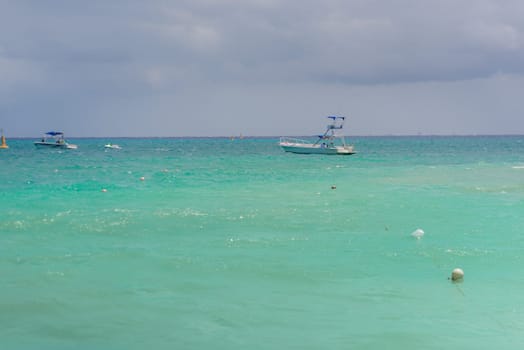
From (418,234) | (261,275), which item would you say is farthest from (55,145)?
(261,275)

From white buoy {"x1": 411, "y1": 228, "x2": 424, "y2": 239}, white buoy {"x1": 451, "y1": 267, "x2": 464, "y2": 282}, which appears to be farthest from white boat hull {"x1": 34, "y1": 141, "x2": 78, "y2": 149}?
white buoy {"x1": 451, "y1": 267, "x2": 464, "y2": 282}

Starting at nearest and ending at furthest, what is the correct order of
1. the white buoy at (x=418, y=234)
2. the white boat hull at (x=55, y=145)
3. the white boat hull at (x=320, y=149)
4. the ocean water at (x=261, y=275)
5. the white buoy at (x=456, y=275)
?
the ocean water at (x=261, y=275), the white buoy at (x=456, y=275), the white buoy at (x=418, y=234), the white boat hull at (x=320, y=149), the white boat hull at (x=55, y=145)

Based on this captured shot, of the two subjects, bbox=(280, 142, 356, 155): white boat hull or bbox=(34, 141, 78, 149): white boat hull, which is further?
bbox=(34, 141, 78, 149): white boat hull

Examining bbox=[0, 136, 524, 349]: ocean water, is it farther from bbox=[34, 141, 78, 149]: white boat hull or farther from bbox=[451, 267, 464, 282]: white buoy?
bbox=[34, 141, 78, 149]: white boat hull

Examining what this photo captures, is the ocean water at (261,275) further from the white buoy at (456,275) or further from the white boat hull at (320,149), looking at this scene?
the white boat hull at (320,149)

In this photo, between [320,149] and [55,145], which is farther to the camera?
[55,145]

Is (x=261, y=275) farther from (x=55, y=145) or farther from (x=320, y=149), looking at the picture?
(x=55, y=145)

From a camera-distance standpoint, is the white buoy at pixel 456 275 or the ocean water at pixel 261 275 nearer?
the ocean water at pixel 261 275

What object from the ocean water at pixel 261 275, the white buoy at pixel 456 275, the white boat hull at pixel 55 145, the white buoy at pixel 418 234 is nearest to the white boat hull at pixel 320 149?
the white boat hull at pixel 55 145

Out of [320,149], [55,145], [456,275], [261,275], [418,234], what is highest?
[320,149]

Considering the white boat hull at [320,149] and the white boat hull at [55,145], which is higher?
the white boat hull at [320,149]

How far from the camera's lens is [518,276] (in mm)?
12367

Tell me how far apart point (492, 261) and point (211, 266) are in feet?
21.3

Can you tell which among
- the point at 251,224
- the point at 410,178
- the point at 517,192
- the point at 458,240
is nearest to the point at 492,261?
the point at 458,240
